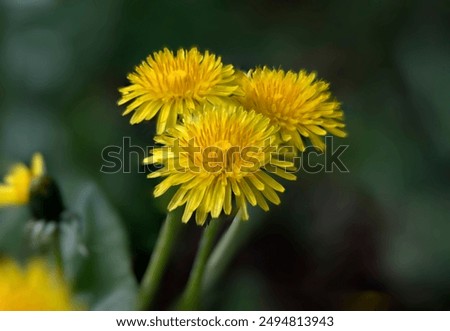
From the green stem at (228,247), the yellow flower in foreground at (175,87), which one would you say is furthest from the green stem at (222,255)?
the yellow flower in foreground at (175,87)

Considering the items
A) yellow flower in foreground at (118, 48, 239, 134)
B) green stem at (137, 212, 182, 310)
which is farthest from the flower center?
green stem at (137, 212, 182, 310)

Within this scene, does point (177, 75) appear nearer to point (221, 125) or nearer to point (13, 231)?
point (221, 125)


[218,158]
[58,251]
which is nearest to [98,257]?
[58,251]

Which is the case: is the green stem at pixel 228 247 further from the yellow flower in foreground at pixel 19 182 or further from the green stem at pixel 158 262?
the yellow flower in foreground at pixel 19 182

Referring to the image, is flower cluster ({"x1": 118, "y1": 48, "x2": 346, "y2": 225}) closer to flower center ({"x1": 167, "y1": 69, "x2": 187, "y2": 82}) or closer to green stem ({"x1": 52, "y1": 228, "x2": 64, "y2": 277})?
flower center ({"x1": 167, "y1": 69, "x2": 187, "y2": 82})
